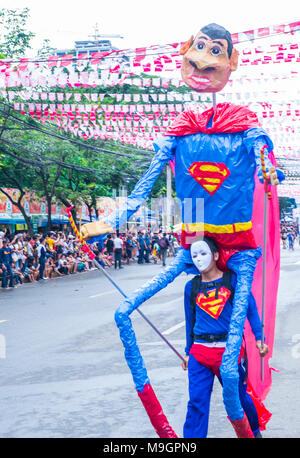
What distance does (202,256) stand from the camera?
14.7 ft

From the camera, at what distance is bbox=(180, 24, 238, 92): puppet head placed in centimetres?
469

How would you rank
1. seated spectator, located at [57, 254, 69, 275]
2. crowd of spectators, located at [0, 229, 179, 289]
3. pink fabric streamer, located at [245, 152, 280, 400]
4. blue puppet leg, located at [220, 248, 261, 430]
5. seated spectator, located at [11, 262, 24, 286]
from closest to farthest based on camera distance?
blue puppet leg, located at [220, 248, 261, 430], pink fabric streamer, located at [245, 152, 280, 400], crowd of spectators, located at [0, 229, 179, 289], seated spectator, located at [11, 262, 24, 286], seated spectator, located at [57, 254, 69, 275]

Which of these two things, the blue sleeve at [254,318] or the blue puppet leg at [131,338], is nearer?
the blue puppet leg at [131,338]

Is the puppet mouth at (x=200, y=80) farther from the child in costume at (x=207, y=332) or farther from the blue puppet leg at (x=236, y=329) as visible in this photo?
the blue puppet leg at (x=236, y=329)

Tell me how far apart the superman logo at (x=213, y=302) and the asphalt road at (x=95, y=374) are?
4.49ft

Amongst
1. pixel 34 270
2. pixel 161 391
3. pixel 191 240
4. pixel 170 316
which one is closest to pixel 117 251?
pixel 34 270

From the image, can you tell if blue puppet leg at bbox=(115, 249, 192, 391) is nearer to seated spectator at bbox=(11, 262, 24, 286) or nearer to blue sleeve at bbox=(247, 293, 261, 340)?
blue sleeve at bbox=(247, 293, 261, 340)

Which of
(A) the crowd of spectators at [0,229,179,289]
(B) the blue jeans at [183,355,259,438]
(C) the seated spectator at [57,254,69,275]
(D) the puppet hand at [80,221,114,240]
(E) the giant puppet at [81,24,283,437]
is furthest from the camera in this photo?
(C) the seated spectator at [57,254,69,275]

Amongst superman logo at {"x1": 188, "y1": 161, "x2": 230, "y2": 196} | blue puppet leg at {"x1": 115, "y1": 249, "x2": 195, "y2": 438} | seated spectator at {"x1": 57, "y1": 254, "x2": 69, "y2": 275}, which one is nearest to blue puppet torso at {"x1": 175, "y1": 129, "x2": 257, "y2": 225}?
superman logo at {"x1": 188, "y1": 161, "x2": 230, "y2": 196}

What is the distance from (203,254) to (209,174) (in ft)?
1.78

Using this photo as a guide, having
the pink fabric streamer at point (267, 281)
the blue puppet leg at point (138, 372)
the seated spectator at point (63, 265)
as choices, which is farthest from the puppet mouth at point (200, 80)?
the seated spectator at point (63, 265)

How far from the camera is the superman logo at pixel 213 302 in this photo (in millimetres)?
4410

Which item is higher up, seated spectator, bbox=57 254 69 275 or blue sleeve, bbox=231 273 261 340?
blue sleeve, bbox=231 273 261 340

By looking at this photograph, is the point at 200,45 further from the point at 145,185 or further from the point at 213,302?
the point at 213,302
